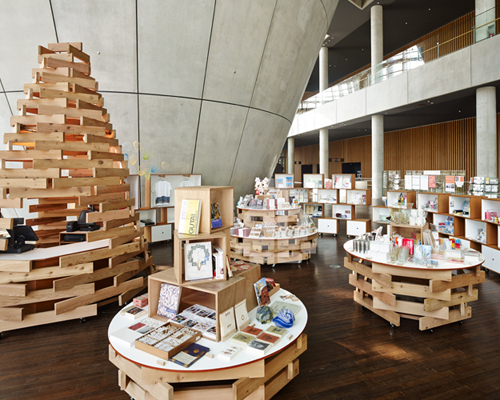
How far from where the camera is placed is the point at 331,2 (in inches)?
375

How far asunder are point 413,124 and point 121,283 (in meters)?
19.6

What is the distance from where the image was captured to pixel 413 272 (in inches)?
153

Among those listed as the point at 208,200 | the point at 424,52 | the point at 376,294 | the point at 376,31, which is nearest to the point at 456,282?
the point at 376,294

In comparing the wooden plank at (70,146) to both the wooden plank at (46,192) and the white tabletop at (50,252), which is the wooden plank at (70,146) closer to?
A: the wooden plank at (46,192)

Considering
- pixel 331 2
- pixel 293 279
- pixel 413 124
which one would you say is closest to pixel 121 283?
pixel 293 279

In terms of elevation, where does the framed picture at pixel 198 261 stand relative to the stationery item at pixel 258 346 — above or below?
above

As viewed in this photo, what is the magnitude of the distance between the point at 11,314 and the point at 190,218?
3039 millimetres

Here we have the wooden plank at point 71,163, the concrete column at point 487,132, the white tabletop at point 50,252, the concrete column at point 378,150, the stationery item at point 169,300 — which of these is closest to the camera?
the stationery item at point 169,300

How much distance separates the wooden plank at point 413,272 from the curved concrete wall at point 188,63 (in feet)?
19.4

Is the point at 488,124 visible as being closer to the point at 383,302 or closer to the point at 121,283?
the point at 383,302

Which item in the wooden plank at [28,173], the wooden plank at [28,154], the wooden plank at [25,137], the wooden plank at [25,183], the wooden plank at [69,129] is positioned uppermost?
the wooden plank at [69,129]

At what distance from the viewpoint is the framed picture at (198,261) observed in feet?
8.39

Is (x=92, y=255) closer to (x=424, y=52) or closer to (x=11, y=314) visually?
(x=11, y=314)

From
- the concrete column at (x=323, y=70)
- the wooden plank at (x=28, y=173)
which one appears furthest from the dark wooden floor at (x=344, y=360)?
the concrete column at (x=323, y=70)
